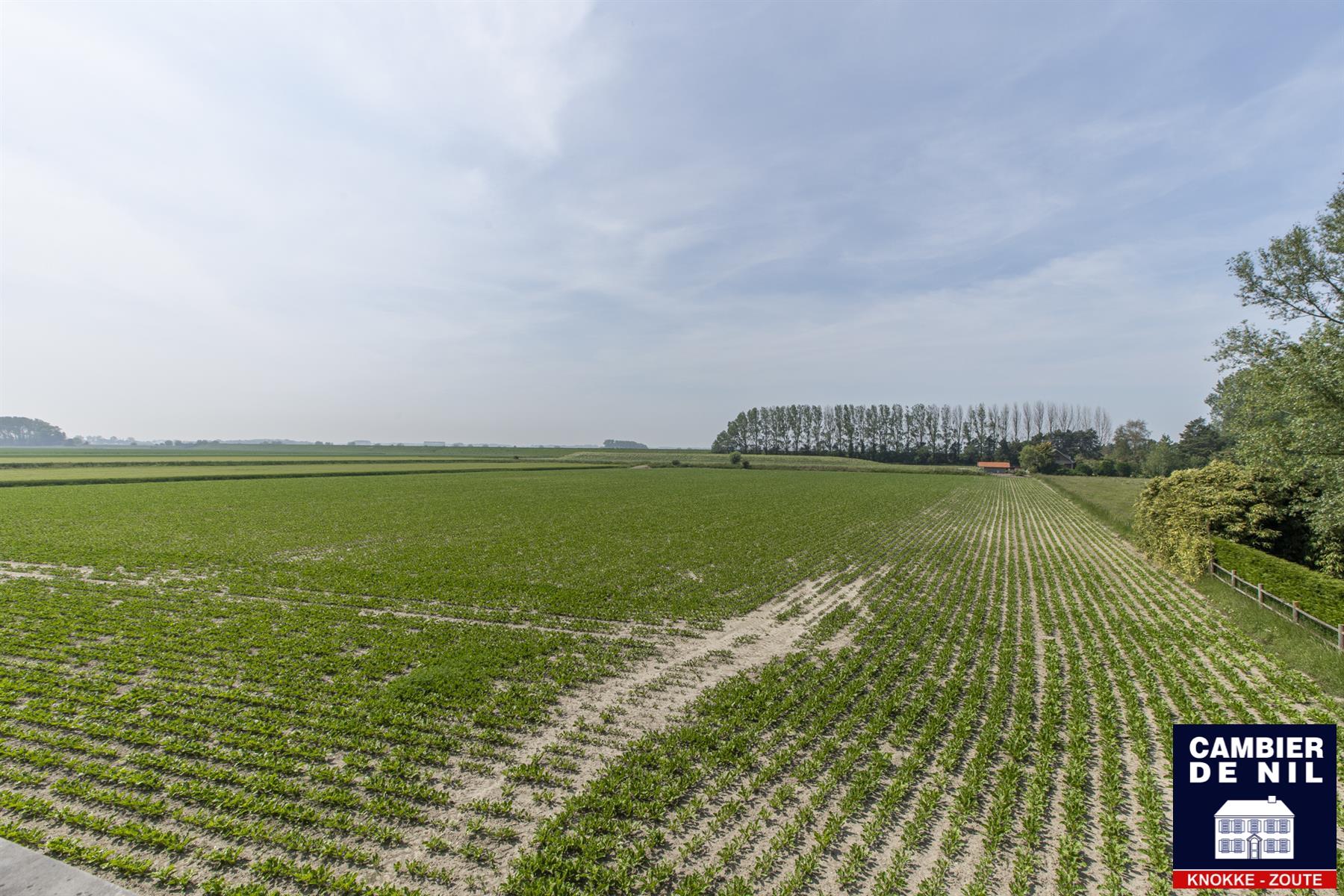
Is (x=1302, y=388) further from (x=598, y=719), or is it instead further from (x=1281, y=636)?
(x=598, y=719)

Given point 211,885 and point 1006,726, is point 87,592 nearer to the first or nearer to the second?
point 211,885

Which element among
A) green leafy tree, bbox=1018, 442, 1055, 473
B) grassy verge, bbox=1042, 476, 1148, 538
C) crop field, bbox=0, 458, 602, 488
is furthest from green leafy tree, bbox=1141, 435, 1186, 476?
crop field, bbox=0, 458, 602, 488

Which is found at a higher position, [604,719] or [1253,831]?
[1253,831]

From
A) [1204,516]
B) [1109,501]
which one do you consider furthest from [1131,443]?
[1204,516]

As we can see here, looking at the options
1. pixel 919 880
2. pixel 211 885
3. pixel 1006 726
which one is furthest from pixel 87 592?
pixel 1006 726

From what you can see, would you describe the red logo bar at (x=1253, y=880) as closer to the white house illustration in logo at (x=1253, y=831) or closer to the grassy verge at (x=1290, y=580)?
the white house illustration in logo at (x=1253, y=831)

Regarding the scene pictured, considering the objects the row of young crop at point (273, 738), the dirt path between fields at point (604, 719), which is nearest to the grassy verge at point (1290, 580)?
the dirt path between fields at point (604, 719)

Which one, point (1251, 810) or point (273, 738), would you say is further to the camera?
point (273, 738)
